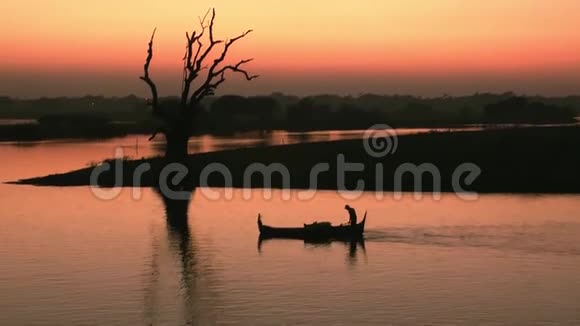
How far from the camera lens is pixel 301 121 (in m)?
174

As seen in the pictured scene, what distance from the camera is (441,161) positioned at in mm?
61906

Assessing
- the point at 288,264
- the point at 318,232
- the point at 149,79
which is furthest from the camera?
the point at 149,79

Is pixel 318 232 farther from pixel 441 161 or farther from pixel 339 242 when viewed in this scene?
pixel 441 161

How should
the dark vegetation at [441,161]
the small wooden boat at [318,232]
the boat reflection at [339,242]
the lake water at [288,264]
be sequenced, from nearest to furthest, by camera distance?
the lake water at [288,264] → the boat reflection at [339,242] → the small wooden boat at [318,232] → the dark vegetation at [441,161]

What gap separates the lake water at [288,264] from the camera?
88.8 feet

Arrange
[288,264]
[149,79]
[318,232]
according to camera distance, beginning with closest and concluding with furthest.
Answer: [288,264] → [318,232] → [149,79]

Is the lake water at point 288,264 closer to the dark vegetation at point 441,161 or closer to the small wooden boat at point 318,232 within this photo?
the small wooden boat at point 318,232

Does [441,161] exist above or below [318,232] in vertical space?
above

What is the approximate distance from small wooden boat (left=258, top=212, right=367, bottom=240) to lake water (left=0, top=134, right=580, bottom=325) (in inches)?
23.4

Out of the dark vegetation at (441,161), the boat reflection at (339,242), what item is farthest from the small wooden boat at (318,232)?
the dark vegetation at (441,161)

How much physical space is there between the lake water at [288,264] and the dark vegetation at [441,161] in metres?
4.15

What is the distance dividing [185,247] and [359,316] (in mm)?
14298

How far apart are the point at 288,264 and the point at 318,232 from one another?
4.79 m

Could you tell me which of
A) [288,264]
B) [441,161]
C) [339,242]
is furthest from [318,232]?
[441,161]
